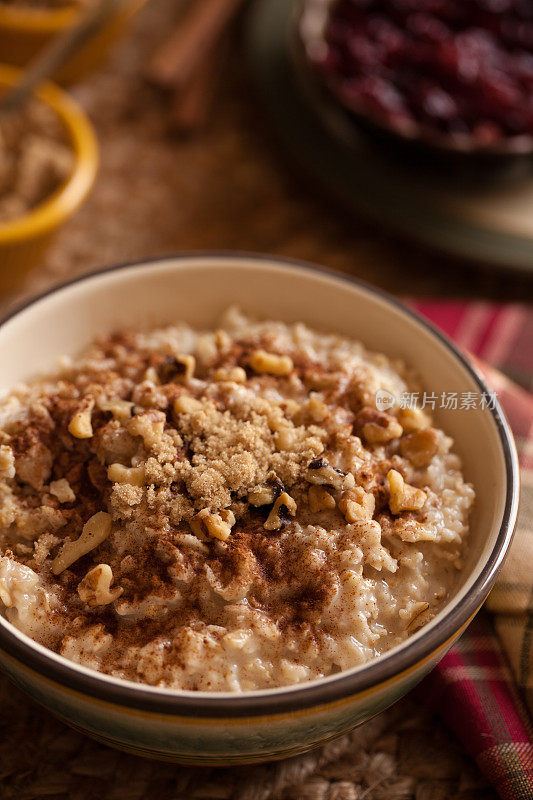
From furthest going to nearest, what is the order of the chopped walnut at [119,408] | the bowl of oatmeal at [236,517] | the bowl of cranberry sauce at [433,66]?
the bowl of cranberry sauce at [433,66], the chopped walnut at [119,408], the bowl of oatmeal at [236,517]

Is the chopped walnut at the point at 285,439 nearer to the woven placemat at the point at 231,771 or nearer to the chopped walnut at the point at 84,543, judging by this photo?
the chopped walnut at the point at 84,543

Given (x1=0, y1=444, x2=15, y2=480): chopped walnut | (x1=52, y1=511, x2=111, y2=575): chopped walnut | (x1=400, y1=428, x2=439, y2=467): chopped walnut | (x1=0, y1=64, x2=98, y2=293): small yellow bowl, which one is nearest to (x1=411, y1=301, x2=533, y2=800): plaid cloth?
(x1=400, y1=428, x2=439, y2=467): chopped walnut

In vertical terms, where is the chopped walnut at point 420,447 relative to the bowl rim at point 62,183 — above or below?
above

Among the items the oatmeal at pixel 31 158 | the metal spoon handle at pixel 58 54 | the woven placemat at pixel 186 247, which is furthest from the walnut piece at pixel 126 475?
the metal spoon handle at pixel 58 54

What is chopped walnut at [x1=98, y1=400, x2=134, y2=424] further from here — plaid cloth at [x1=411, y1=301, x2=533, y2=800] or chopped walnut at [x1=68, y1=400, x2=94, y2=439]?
plaid cloth at [x1=411, y1=301, x2=533, y2=800]

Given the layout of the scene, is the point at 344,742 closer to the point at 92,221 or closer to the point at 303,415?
the point at 303,415

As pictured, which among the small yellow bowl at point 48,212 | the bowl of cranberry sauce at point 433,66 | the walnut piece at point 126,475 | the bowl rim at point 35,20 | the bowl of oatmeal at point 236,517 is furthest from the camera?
the bowl rim at point 35,20

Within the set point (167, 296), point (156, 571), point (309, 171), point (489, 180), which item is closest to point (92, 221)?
point (309, 171)
